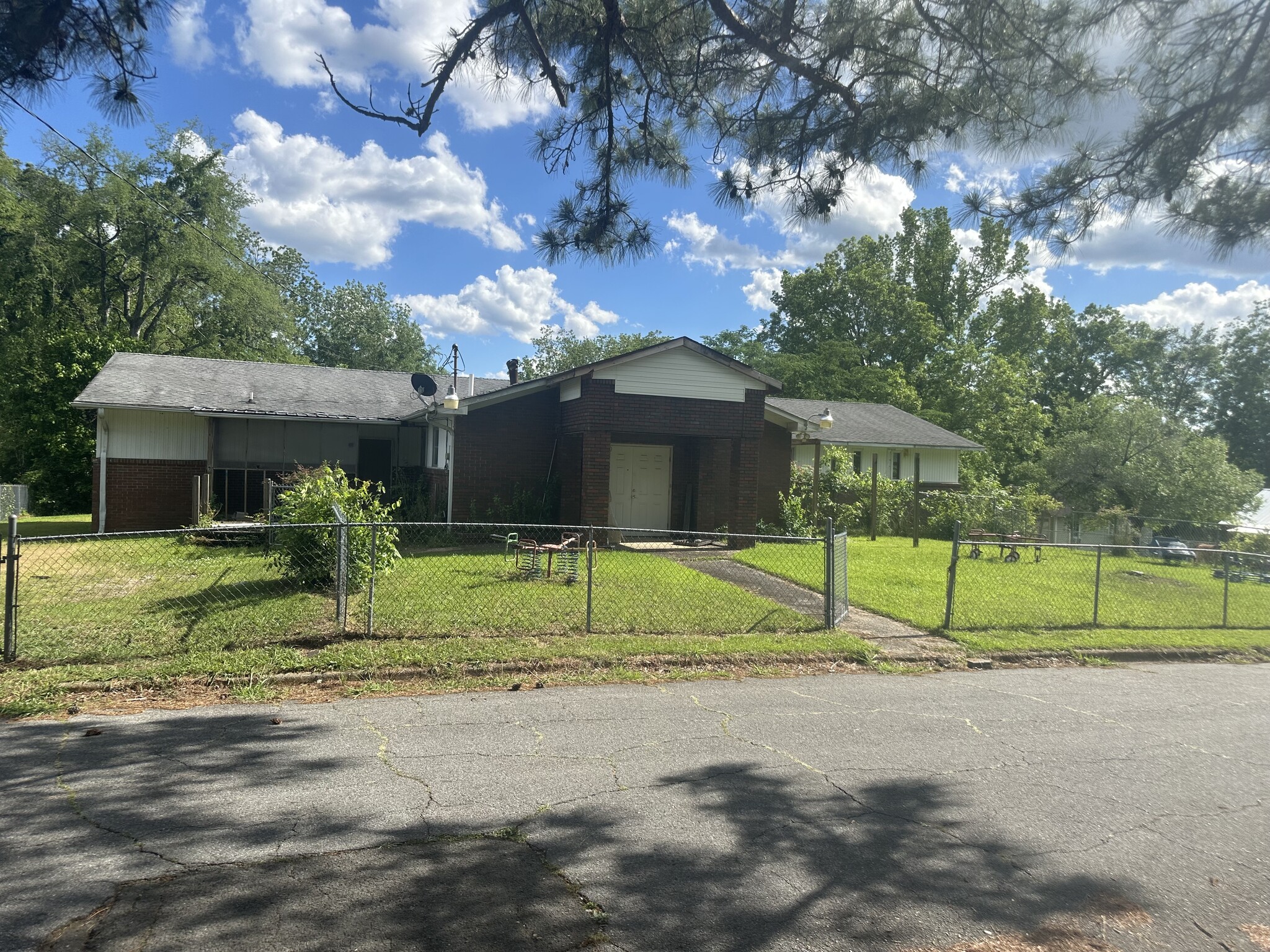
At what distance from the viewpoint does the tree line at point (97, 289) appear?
Answer: 27188mm

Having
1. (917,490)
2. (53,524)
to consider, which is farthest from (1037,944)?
(53,524)

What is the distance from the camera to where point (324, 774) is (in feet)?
15.5

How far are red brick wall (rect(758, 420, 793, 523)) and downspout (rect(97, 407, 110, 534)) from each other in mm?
15305

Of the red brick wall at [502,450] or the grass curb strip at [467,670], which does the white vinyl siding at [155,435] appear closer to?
the red brick wall at [502,450]

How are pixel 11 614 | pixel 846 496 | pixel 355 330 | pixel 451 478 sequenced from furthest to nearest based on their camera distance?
1. pixel 355 330
2. pixel 846 496
3. pixel 451 478
4. pixel 11 614

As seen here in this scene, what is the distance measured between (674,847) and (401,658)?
13.2 ft

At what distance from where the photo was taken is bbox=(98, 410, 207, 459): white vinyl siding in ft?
58.9

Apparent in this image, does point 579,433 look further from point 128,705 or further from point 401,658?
point 128,705

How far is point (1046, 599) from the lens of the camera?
12.0 m

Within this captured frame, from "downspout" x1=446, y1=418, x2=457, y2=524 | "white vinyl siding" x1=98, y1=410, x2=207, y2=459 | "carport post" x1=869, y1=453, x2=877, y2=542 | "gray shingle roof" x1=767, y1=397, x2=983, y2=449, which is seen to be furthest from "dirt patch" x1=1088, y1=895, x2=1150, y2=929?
"gray shingle roof" x1=767, y1=397, x2=983, y2=449

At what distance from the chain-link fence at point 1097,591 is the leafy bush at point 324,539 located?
7085mm

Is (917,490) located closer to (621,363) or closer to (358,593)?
(621,363)

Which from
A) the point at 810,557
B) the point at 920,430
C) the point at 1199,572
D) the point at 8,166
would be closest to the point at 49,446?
the point at 8,166

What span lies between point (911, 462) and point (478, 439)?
15744mm
